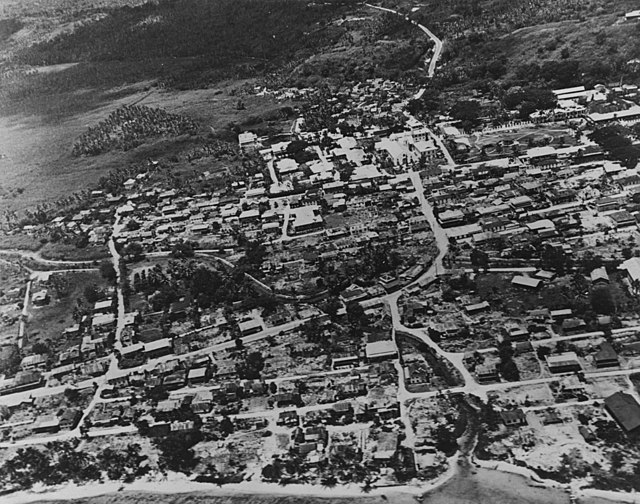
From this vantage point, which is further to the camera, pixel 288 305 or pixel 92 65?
pixel 92 65

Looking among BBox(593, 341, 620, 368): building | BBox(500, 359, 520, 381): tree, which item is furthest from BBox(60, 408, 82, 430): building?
BBox(593, 341, 620, 368): building

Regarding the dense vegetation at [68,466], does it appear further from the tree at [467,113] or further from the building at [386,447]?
the tree at [467,113]

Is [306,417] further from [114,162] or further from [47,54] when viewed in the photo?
[47,54]

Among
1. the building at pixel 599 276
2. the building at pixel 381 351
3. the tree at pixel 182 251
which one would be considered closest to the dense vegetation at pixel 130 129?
the tree at pixel 182 251

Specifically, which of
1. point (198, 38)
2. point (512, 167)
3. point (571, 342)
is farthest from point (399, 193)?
point (198, 38)

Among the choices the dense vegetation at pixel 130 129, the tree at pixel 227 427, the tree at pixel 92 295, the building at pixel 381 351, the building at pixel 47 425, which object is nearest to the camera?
the tree at pixel 227 427

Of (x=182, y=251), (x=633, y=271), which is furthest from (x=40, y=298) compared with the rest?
(x=633, y=271)

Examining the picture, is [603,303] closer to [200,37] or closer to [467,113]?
[467,113]
